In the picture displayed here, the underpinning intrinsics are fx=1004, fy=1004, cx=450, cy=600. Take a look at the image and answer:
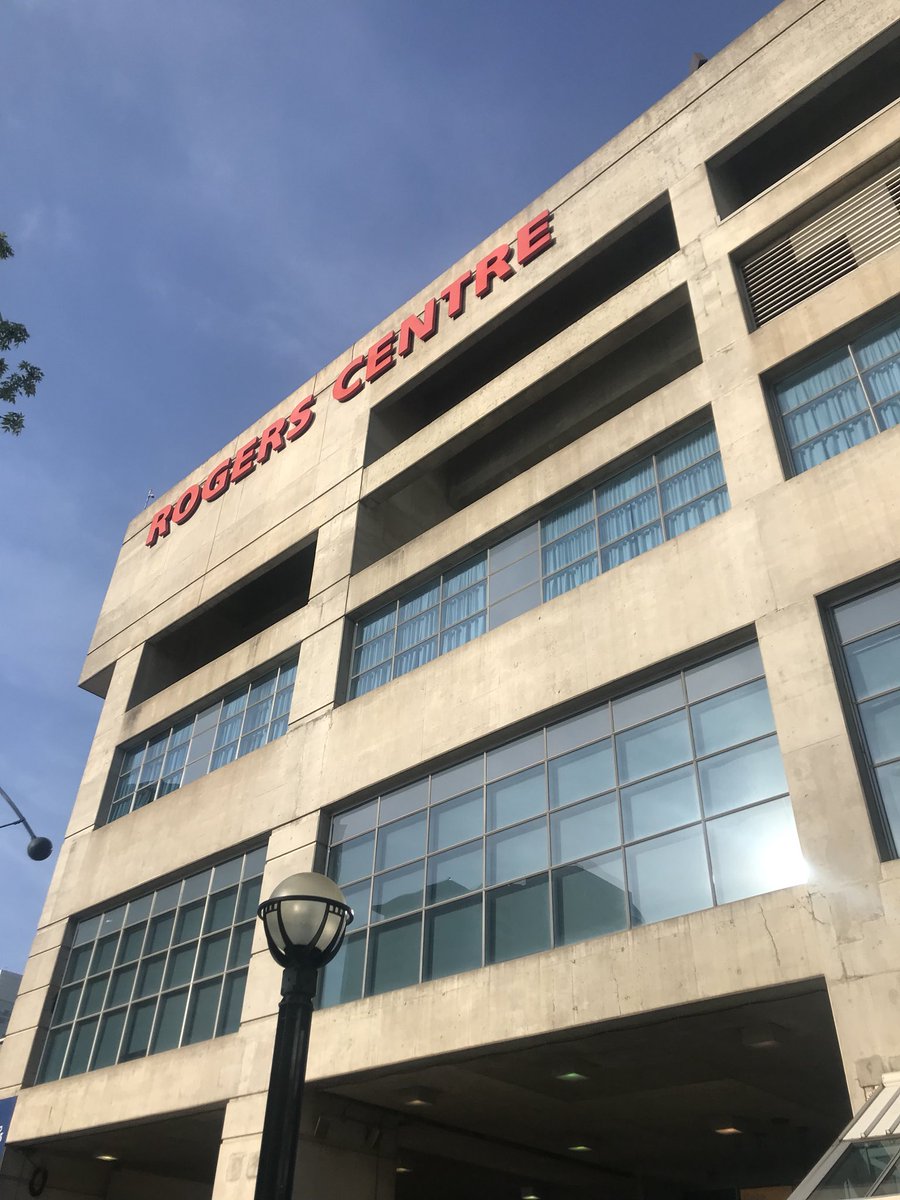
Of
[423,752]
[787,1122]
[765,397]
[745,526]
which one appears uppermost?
[765,397]

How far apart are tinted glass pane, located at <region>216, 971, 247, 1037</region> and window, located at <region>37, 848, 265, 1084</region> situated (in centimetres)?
2

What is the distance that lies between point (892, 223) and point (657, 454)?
5.06 meters

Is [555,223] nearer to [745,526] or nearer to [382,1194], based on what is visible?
[745,526]

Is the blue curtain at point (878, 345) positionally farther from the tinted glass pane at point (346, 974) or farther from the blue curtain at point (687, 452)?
the tinted glass pane at point (346, 974)

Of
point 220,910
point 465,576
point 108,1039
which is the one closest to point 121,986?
point 108,1039

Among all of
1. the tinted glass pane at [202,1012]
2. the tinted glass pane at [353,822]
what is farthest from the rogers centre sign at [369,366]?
the tinted glass pane at [202,1012]

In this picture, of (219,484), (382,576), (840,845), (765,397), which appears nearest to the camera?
(840,845)

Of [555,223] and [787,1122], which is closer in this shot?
[787,1122]

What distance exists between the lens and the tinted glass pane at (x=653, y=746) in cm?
1405

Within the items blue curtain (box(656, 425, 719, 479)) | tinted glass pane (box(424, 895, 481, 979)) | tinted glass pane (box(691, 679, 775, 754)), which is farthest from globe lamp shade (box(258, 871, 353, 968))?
blue curtain (box(656, 425, 719, 479))

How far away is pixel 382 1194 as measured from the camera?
1666cm

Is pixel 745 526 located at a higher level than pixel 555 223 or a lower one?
lower

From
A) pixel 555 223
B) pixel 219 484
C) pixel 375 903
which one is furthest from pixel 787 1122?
pixel 219 484

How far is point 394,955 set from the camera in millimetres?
15945
